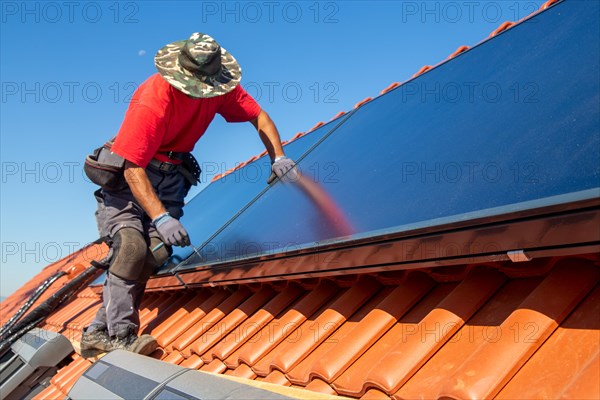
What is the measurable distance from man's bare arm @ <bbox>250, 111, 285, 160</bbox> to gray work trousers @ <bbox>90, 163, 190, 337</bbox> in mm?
632

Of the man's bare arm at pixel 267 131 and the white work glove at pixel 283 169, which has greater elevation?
the man's bare arm at pixel 267 131

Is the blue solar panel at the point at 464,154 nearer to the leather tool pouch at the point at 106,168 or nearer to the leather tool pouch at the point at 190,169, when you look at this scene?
the leather tool pouch at the point at 190,169

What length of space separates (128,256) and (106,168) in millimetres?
540

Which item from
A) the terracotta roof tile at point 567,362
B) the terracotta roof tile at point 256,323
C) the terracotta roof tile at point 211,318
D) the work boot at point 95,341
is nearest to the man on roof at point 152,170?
the work boot at point 95,341

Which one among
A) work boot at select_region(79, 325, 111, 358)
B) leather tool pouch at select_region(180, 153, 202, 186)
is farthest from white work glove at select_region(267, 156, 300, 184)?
work boot at select_region(79, 325, 111, 358)

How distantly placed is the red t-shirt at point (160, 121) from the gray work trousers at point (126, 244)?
0.26 metres

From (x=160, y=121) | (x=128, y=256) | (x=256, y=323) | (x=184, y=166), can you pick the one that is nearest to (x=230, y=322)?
(x=256, y=323)

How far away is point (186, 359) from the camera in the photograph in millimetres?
2707

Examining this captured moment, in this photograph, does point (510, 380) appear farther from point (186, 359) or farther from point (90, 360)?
point (90, 360)

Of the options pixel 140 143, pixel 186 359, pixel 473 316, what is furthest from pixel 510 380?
pixel 140 143

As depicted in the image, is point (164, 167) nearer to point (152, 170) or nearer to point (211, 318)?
point (152, 170)

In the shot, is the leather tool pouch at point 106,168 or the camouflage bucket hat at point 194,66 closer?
the camouflage bucket hat at point 194,66

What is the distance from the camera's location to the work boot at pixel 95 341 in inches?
120

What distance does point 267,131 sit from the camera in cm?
383
